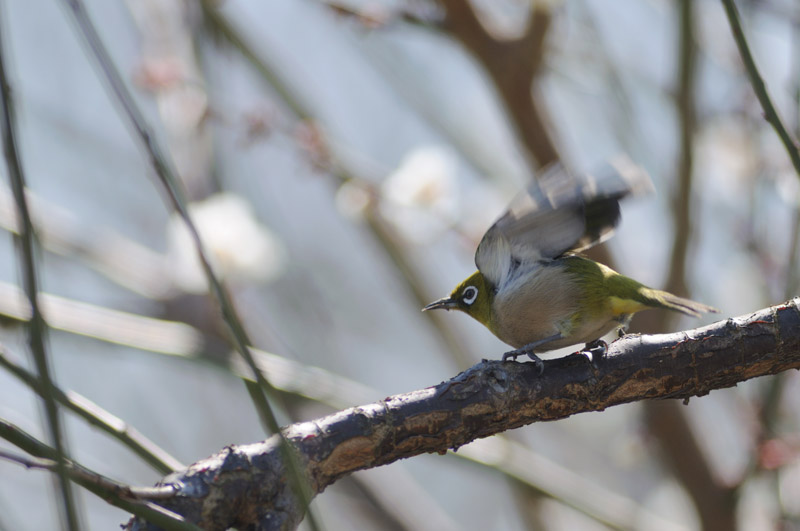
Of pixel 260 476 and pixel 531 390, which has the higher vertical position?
pixel 531 390

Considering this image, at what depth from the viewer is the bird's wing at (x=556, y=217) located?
2.22m

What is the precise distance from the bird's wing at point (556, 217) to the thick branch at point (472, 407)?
471 mm

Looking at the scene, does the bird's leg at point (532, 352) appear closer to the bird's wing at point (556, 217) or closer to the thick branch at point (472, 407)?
the thick branch at point (472, 407)

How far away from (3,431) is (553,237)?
181 cm

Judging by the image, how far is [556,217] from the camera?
2.42 meters

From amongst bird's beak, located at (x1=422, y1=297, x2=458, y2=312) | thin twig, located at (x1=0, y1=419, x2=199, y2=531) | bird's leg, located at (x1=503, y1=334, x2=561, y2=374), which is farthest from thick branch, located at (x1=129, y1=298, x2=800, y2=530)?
bird's beak, located at (x1=422, y1=297, x2=458, y2=312)

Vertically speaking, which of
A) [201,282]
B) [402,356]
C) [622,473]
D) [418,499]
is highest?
[402,356]

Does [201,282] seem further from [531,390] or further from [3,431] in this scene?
[3,431]

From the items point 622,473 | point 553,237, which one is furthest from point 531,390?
point 622,473

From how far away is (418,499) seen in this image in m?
4.26

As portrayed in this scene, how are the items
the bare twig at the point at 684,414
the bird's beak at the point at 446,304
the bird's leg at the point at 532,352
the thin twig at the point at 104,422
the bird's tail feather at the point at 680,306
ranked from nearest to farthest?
the thin twig at the point at 104,422, the bird's leg at the point at 532,352, the bird's tail feather at the point at 680,306, the bird's beak at the point at 446,304, the bare twig at the point at 684,414

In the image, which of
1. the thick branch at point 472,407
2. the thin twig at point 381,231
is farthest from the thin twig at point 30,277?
the thin twig at point 381,231

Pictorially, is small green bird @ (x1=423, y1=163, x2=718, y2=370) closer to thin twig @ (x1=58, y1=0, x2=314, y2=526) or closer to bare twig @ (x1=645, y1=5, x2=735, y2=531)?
bare twig @ (x1=645, y1=5, x2=735, y2=531)

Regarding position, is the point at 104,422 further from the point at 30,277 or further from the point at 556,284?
the point at 556,284
